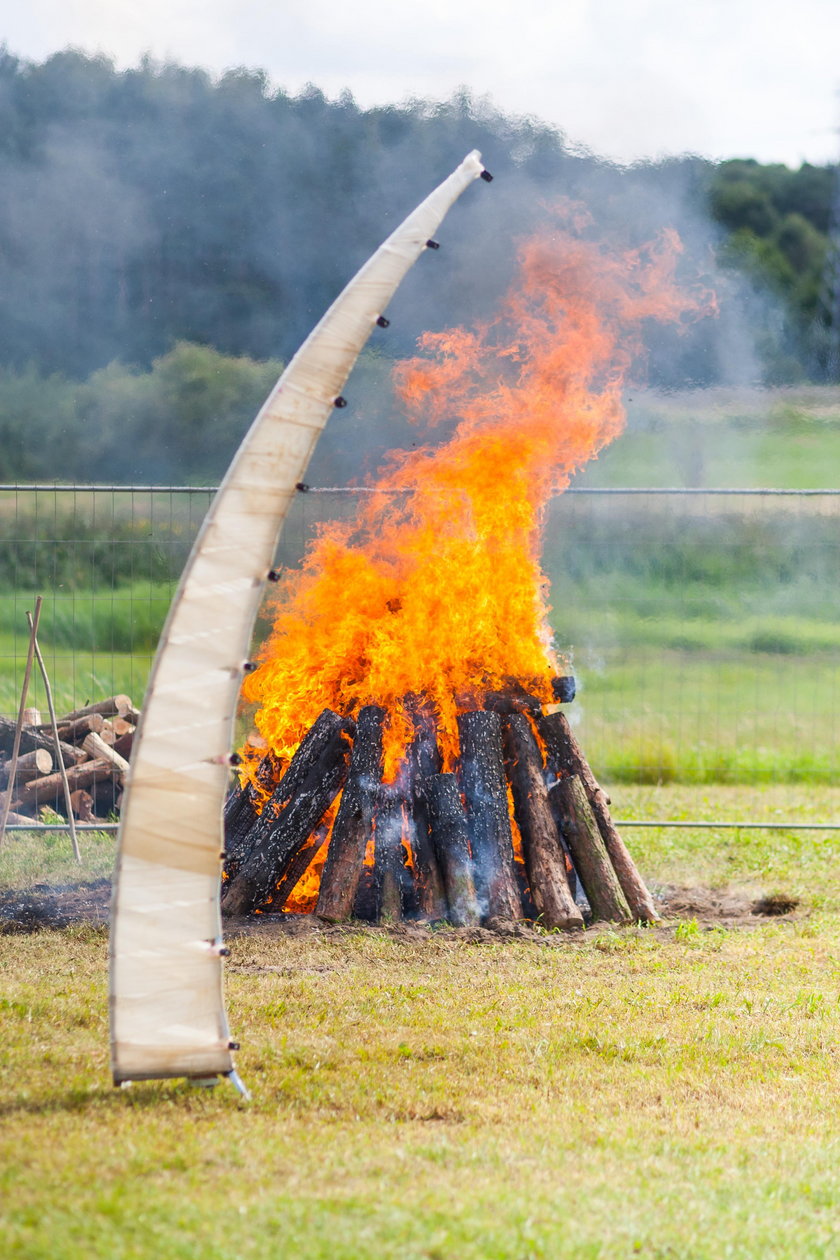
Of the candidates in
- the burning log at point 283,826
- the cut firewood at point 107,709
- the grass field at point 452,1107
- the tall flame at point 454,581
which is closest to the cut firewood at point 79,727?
the cut firewood at point 107,709

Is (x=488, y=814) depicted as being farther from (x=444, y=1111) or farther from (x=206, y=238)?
(x=206, y=238)

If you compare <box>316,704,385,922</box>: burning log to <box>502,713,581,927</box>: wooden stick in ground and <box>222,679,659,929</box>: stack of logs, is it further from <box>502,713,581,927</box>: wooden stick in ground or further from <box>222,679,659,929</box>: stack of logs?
<box>502,713,581,927</box>: wooden stick in ground

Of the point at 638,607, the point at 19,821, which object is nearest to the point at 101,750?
the point at 19,821

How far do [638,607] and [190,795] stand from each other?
841 cm

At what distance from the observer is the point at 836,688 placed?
12.7m

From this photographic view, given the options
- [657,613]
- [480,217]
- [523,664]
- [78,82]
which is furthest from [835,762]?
[78,82]

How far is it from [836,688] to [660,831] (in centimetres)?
383

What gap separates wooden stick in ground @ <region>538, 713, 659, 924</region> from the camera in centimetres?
710

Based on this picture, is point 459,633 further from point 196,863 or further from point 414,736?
point 196,863

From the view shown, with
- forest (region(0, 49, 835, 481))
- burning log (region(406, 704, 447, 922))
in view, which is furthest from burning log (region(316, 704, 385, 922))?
forest (region(0, 49, 835, 481))

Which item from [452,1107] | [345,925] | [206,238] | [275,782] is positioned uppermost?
[206,238]

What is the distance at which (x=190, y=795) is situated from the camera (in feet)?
12.5

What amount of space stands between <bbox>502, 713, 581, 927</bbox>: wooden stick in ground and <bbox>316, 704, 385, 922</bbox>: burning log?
88 cm

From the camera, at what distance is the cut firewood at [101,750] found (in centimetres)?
929
